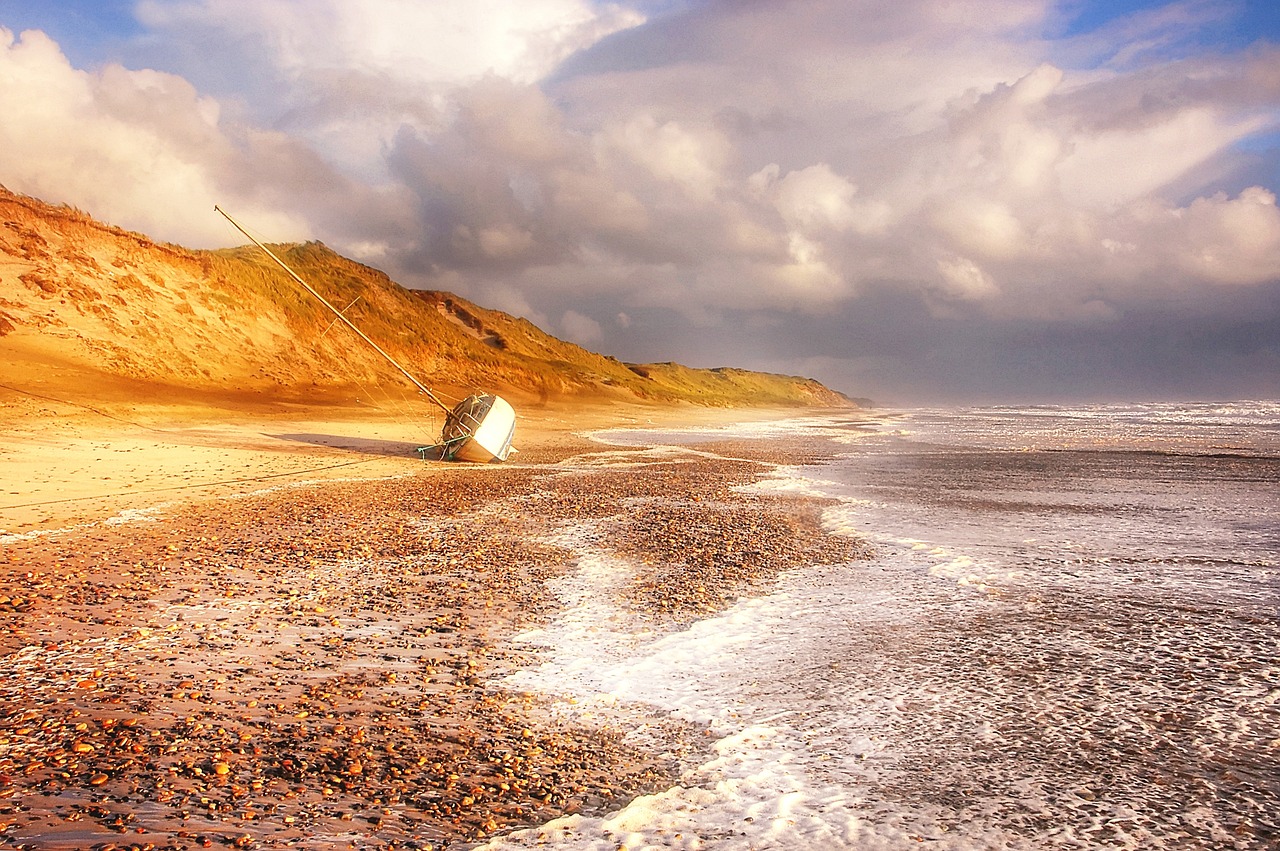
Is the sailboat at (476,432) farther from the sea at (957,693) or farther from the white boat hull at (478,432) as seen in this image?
the sea at (957,693)

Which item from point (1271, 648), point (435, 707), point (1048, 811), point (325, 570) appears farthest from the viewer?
point (325, 570)

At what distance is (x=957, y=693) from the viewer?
292 inches

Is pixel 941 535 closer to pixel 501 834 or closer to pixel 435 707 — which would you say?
pixel 435 707

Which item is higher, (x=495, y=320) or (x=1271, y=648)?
(x=495, y=320)

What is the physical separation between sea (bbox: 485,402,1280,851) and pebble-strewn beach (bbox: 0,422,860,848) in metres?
0.49

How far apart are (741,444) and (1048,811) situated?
132 feet

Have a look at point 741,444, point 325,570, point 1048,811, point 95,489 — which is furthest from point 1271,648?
point 741,444

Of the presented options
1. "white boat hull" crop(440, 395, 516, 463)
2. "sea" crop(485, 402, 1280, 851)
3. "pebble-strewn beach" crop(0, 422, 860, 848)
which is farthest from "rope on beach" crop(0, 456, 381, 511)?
"sea" crop(485, 402, 1280, 851)

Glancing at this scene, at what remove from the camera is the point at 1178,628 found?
9148mm

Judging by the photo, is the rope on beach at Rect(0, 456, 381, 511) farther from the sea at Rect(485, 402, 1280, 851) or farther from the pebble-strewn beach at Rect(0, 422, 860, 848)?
the sea at Rect(485, 402, 1280, 851)

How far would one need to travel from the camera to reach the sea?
5223 millimetres

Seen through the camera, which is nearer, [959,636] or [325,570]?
[959,636]

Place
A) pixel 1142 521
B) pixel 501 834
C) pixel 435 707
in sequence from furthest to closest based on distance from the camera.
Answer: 1. pixel 1142 521
2. pixel 435 707
3. pixel 501 834

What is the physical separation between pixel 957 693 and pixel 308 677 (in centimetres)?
658
